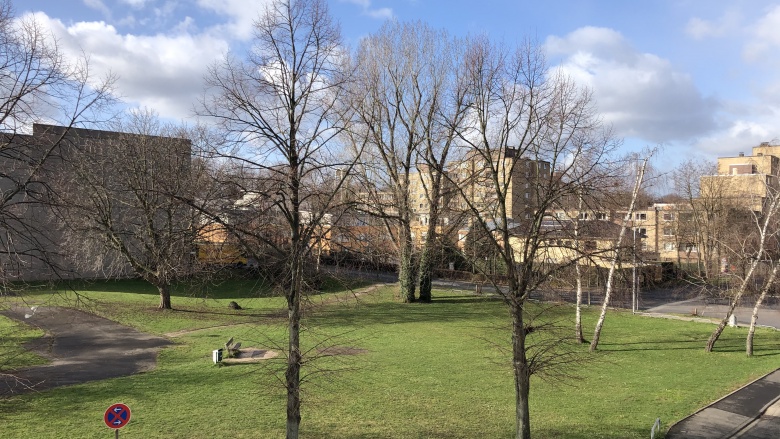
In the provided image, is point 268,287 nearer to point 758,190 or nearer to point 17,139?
point 17,139

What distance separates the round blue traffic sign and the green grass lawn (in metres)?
1.82

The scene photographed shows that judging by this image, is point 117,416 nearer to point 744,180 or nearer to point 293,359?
point 293,359

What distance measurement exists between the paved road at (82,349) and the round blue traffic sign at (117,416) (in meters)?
6.61

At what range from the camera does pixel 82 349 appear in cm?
2094

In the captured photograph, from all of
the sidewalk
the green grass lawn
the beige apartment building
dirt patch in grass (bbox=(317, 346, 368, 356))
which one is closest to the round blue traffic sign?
the green grass lawn

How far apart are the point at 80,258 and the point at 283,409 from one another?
25083 mm

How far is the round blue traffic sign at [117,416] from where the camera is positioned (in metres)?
8.63

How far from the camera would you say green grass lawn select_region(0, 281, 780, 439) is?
41.3 ft

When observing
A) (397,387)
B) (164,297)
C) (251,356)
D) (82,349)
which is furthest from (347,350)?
(164,297)

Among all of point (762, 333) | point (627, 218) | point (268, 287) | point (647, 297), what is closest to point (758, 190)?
point (647, 297)

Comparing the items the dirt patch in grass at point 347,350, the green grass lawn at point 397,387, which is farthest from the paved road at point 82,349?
the dirt patch in grass at point 347,350

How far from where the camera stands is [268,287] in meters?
9.27

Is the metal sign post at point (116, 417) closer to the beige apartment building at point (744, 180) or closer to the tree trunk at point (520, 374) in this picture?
the tree trunk at point (520, 374)

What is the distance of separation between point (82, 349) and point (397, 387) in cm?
1288
